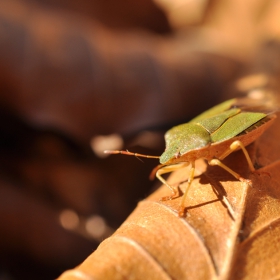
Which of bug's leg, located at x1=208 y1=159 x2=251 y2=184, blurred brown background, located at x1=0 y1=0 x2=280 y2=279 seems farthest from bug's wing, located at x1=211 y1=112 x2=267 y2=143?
blurred brown background, located at x1=0 y1=0 x2=280 y2=279

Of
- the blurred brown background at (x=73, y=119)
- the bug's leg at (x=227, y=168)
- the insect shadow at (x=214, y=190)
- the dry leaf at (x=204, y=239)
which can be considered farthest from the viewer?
the blurred brown background at (x=73, y=119)

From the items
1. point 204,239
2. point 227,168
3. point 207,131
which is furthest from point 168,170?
point 204,239

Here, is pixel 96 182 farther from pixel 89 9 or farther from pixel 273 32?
pixel 273 32

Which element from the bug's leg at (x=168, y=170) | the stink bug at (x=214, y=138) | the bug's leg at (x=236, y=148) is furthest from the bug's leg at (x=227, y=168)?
the bug's leg at (x=168, y=170)

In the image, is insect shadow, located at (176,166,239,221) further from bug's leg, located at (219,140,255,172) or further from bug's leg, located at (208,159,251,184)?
bug's leg, located at (219,140,255,172)

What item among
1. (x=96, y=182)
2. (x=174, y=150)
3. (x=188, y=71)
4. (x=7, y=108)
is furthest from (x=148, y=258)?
(x=188, y=71)

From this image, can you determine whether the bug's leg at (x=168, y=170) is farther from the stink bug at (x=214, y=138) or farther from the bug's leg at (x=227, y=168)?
the bug's leg at (x=227, y=168)
